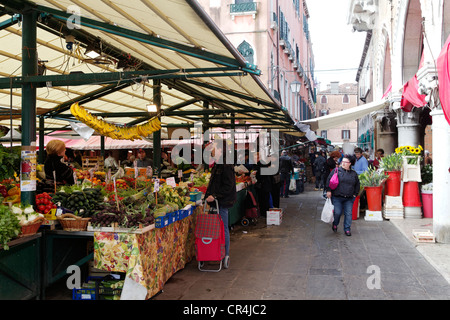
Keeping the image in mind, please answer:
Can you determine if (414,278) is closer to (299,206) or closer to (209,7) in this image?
(299,206)

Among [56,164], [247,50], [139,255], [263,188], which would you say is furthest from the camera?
[247,50]

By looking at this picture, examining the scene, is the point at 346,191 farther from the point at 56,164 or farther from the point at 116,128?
the point at 56,164

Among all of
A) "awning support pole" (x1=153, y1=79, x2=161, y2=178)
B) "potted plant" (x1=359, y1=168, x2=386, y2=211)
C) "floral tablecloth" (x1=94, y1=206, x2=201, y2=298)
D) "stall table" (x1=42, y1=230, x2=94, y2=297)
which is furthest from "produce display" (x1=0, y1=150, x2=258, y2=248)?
"potted plant" (x1=359, y1=168, x2=386, y2=211)

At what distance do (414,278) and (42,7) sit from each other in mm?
5762

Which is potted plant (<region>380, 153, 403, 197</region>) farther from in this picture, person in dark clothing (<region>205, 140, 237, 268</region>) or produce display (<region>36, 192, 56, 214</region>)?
produce display (<region>36, 192, 56, 214</region>)

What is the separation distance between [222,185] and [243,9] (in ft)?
48.8

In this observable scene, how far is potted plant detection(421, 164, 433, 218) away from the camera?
9039 mm

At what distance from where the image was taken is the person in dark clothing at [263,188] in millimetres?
9906

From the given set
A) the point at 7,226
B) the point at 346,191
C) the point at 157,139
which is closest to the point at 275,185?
the point at 346,191

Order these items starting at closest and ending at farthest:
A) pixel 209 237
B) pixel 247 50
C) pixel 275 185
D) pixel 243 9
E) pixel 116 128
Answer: pixel 209 237, pixel 116 128, pixel 275 185, pixel 243 9, pixel 247 50

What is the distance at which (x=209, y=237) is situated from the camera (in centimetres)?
546

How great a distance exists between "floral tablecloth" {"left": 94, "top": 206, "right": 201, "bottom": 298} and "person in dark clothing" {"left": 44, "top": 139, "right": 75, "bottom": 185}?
77.5 inches

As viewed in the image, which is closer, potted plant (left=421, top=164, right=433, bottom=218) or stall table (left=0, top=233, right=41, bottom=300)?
stall table (left=0, top=233, right=41, bottom=300)

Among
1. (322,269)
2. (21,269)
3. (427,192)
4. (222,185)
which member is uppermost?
(222,185)
